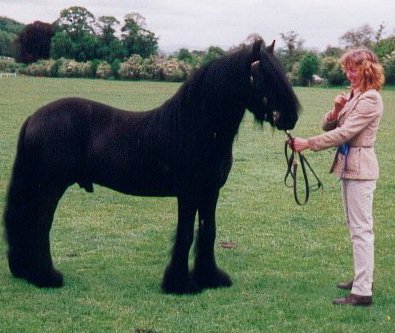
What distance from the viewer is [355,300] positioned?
570cm

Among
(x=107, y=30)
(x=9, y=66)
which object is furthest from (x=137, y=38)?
(x=9, y=66)

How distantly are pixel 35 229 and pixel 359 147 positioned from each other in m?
2.94

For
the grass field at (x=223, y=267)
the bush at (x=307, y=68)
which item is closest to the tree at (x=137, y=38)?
the bush at (x=307, y=68)

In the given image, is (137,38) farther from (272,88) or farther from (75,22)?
(272,88)

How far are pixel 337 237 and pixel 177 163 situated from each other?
10.6 ft

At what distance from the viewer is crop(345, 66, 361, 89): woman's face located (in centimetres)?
553

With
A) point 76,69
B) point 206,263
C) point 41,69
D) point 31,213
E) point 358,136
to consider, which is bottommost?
point 41,69

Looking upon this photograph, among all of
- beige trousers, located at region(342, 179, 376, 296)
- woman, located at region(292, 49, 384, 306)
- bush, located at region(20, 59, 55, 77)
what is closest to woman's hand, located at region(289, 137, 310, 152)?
woman, located at region(292, 49, 384, 306)

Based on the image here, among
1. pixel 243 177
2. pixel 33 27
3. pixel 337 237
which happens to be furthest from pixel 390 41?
pixel 337 237

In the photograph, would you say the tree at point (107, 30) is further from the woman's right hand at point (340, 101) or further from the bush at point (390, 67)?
the woman's right hand at point (340, 101)

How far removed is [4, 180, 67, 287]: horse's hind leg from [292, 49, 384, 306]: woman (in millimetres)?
2269

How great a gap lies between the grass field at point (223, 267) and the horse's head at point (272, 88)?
375 mm

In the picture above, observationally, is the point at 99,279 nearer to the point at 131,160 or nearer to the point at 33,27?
the point at 131,160

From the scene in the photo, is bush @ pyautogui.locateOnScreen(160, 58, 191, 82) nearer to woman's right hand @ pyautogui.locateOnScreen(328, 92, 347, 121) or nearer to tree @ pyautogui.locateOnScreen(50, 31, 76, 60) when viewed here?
tree @ pyautogui.locateOnScreen(50, 31, 76, 60)
